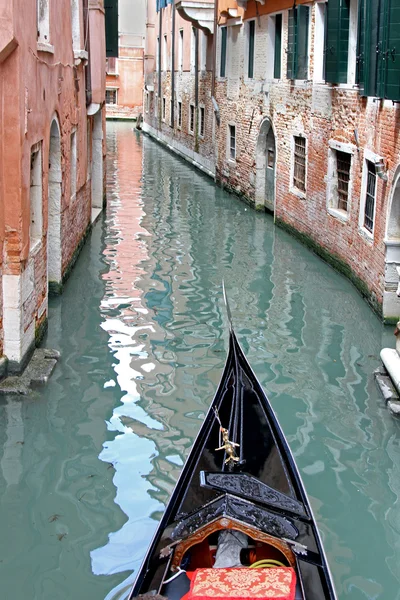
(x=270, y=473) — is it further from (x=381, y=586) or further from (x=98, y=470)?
(x=98, y=470)

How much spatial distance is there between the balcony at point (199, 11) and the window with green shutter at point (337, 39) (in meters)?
8.84

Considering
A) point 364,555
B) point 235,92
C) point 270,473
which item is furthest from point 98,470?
point 235,92

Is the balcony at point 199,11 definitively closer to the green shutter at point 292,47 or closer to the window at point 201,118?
the window at point 201,118

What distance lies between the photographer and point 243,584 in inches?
137

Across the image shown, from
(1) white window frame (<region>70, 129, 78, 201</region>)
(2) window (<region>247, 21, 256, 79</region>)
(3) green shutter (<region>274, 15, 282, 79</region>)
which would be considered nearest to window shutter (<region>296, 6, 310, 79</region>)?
(3) green shutter (<region>274, 15, 282, 79</region>)

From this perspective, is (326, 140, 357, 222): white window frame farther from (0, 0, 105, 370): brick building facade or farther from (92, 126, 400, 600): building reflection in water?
(0, 0, 105, 370): brick building facade

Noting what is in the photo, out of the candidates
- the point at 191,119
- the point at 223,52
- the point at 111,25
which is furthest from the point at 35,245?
the point at 191,119

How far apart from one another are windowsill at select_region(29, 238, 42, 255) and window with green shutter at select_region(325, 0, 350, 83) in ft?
15.3

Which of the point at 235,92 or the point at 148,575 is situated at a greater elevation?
the point at 235,92

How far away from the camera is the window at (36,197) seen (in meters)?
7.79

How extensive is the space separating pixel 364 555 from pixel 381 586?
0.89ft

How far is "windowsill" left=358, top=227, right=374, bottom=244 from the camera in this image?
31.2ft

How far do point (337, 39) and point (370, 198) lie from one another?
216cm

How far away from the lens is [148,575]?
3.67 meters
